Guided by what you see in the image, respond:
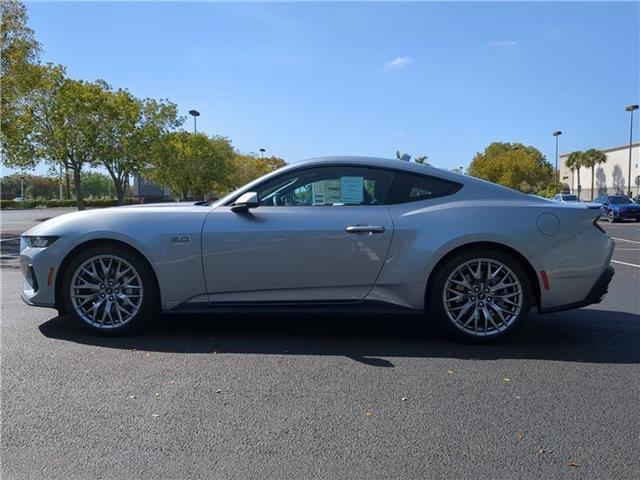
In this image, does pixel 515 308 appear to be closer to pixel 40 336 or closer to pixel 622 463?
pixel 622 463

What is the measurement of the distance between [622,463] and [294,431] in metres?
1.66

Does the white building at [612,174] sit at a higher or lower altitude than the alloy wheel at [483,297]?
higher

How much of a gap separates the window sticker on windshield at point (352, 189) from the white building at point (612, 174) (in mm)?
68263

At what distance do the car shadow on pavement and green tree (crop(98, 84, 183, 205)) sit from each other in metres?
23.1

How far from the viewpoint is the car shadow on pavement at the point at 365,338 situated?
172 inches

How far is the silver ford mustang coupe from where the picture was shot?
447 centimetres

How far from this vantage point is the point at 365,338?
188 inches

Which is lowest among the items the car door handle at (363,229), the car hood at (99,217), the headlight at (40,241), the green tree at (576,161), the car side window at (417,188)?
the headlight at (40,241)

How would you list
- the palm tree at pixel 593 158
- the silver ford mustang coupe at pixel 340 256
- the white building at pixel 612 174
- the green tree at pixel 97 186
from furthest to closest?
the green tree at pixel 97 186 → the palm tree at pixel 593 158 → the white building at pixel 612 174 → the silver ford mustang coupe at pixel 340 256

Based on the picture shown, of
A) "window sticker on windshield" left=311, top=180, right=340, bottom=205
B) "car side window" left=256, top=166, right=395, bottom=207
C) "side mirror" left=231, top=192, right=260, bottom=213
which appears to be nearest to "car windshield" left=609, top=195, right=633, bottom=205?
Answer: "car side window" left=256, top=166, right=395, bottom=207

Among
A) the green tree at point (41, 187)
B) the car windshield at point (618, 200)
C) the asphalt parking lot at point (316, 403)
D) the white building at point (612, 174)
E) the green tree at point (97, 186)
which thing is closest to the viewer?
the asphalt parking lot at point (316, 403)

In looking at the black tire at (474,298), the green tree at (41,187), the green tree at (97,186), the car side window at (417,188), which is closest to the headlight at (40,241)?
the car side window at (417,188)

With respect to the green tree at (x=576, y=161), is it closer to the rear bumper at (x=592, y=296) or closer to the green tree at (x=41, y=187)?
the rear bumper at (x=592, y=296)

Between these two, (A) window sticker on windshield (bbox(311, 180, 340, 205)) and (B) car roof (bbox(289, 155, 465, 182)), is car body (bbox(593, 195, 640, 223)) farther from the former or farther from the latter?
(A) window sticker on windshield (bbox(311, 180, 340, 205))
